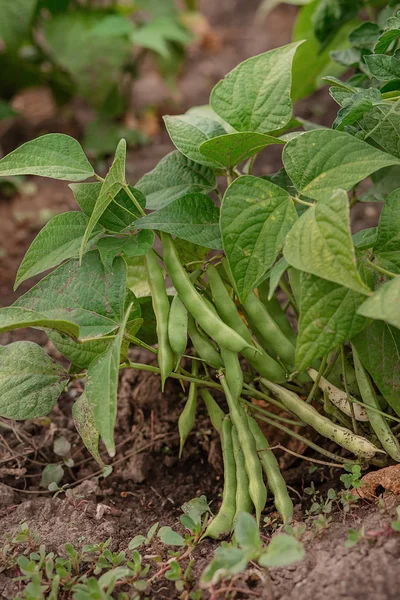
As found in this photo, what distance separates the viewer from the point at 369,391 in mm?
1542

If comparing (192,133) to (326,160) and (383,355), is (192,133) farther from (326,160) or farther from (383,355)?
(383,355)

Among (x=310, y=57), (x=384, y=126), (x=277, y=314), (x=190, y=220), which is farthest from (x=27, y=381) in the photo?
(x=310, y=57)

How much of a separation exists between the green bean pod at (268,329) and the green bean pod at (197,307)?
0.12 metres

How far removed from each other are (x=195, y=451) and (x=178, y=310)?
523mm

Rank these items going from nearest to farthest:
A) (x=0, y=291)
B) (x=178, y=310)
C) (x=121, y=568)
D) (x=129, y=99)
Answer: (x=121, y=568) < (x=178, y=310) < (x=0, y=291) < (x=129, y=99)

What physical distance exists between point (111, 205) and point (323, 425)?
0.67 metres

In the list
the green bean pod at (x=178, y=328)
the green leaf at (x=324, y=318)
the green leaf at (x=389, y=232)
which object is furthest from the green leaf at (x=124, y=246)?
the green leaf at (x=389, y=232)

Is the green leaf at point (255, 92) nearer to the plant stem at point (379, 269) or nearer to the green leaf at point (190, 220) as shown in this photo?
the green leaf at point (190, 220)

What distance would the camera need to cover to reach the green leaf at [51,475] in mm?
1771

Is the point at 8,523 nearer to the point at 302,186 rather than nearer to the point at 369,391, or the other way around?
the point at 369,391

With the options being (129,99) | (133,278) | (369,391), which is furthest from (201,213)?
(129,99)

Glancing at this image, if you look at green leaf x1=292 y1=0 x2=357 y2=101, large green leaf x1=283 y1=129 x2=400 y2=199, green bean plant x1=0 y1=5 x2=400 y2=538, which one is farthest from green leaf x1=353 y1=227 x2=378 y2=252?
green leaf x1=292 y1=0 x2=357 y2=101

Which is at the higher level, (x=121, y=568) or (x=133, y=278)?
(x=133, y=278)

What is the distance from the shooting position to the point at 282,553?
113 cm
